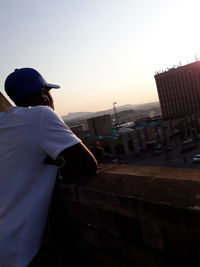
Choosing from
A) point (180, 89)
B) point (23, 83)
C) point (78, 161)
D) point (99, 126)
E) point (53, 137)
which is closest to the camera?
point (53, 137)

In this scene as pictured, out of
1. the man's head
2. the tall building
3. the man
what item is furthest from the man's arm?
the tall building

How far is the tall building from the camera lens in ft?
212

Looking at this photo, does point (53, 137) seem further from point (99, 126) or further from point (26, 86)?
point (99, 126)

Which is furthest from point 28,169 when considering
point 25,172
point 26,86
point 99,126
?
point 99,126

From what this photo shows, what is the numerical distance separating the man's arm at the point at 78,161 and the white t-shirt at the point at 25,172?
6 centimetres

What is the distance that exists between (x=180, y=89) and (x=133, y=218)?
2701 inches

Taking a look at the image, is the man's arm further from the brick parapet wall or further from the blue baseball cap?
the blue baseball cap

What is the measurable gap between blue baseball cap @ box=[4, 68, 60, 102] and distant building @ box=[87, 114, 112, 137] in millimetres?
40135

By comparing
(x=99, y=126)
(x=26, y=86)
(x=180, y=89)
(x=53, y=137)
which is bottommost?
(x=99, y=126)

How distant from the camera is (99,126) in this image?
42.3m

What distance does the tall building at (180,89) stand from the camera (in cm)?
6456

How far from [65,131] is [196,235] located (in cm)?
77

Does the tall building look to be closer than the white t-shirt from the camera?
No

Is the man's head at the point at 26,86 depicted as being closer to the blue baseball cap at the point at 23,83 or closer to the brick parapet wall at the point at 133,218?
the blue baseball cap at the point at 23,83
